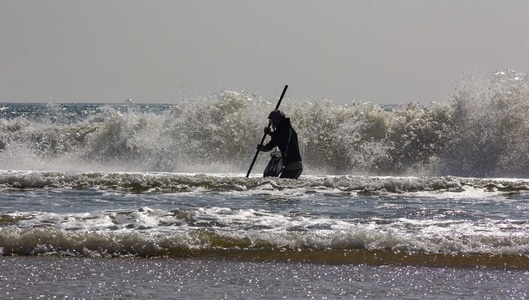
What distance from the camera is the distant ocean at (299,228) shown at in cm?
675

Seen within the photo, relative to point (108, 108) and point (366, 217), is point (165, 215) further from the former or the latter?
point (108, 108)

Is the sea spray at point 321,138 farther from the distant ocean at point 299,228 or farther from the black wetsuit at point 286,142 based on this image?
the black wetsuit at point 286,142

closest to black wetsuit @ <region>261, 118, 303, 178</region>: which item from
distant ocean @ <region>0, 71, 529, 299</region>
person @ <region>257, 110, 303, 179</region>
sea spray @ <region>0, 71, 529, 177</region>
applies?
person @ <region>257, 110, 303, 179</region>

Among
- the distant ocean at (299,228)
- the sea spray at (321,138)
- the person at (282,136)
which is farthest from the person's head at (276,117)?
the sea spray at (321,138)

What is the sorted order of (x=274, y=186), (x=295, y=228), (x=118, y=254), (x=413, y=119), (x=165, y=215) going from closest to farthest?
(x=118, y=254), (x=295, y=228), (x=165, y=215), (x=274, y=186), (x=413, y=119)

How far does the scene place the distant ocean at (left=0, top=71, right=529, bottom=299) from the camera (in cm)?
675

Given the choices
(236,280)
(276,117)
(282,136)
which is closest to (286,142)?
(282,136)

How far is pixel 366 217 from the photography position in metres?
10.2

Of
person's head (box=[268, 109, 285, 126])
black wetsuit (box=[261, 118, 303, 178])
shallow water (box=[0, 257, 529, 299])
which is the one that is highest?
person's head (box=[268, 109, 285, 126])

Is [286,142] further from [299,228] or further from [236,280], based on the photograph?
[236,280]

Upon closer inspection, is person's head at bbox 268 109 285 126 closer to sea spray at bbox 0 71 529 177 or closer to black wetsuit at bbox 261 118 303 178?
black wetsuit at bbox 261 118 303 178

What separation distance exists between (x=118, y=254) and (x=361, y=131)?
1704 cm

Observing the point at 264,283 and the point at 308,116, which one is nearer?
the point at 264,283

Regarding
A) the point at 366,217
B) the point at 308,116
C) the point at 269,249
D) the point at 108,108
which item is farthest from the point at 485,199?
the point at 108,108
